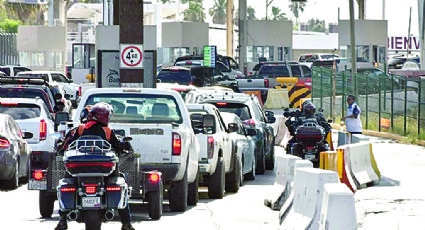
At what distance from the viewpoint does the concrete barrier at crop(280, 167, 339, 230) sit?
12.5 metres

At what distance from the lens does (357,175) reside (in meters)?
23.0

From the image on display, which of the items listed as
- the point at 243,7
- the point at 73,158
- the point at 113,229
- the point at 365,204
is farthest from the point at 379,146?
the point at 243,7

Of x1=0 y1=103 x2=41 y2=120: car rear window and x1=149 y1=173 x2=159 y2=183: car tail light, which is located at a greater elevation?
x1=0 y1=103 x2=41 y2=120: car rear window

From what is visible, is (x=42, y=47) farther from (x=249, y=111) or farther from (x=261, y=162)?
(x=249, y=111)

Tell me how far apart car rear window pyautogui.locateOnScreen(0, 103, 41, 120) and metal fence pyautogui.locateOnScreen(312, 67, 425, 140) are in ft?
50.5

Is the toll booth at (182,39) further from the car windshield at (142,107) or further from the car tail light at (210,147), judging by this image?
the car windshield at (142,107)

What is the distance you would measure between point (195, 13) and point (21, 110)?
169 metres

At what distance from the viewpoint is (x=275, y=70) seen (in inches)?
2357

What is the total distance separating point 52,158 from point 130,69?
49.3ft

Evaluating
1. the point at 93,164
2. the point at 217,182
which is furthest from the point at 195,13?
the point at 93,164

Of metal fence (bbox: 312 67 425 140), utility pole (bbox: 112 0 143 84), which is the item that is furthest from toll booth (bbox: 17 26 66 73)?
utility pole (bbox: 112 0 143 84)

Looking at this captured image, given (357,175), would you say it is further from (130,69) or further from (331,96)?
(331,96)

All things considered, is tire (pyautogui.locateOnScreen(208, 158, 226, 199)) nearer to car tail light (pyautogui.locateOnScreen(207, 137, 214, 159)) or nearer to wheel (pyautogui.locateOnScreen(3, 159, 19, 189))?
car tail light (pyautogui.locateOnScreen(207, 137, 214, 159))

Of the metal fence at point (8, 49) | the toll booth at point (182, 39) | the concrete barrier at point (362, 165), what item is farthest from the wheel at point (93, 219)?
the metal fence at point (8, 49)
